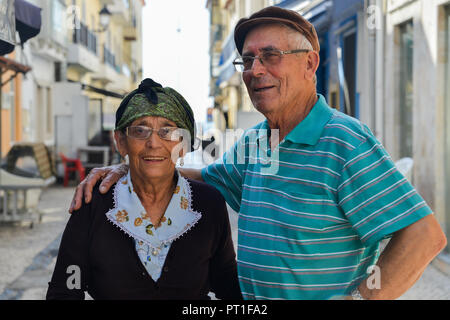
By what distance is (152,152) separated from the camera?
2.29 metres

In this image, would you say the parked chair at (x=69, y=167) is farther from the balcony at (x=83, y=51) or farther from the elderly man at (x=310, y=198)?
the elderly man at (x=310, y=198)

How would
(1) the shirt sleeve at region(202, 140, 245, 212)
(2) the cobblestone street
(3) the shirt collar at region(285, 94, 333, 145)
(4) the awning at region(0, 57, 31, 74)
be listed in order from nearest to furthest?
(3) the shirt collar at region(285, 94, 333, 145), (1) the shirt sleeve at region(202, 140, 245, 212), (2) the cobblestone street, (4) the awning at region(0, 57, 31, 74)

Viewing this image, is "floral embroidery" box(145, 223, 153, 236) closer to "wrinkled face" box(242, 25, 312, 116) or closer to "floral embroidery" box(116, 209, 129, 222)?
"floral embroidery" box(116, 209, 129, 222)

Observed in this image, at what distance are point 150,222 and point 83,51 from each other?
23739 mm

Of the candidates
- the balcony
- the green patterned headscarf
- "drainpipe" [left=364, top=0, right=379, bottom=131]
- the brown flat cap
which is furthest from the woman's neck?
the balcony

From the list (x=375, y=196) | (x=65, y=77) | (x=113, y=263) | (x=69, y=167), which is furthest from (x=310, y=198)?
(x=65, y=77)

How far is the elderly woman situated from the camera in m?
2.22

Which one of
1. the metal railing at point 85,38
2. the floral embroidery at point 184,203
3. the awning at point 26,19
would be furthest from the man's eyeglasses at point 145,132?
the metal railing at point 85,38

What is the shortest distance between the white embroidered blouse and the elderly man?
104 mm

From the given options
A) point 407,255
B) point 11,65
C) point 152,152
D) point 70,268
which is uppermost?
point 11,65

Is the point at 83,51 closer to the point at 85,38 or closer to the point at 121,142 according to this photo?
the point at 85,38

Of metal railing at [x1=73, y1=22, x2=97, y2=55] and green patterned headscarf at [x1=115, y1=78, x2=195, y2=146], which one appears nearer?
green patterned headscarf at [x1=115, y1=78, x2=195, y2=146]

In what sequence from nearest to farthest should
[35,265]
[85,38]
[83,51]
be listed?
[35,265] → [83,51] → [85,38]

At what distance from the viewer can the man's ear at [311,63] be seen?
2.41 metres
